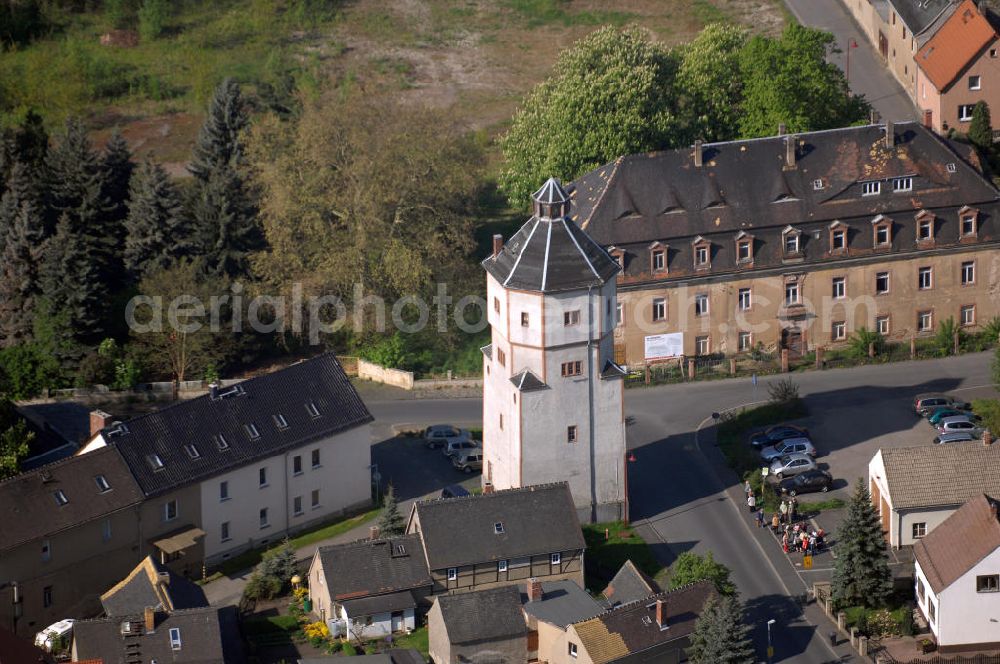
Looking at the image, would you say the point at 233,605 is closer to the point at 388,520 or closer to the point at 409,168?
the point at 388,520

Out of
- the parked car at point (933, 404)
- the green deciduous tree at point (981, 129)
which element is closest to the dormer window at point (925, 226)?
the parked car at point (933, 404)

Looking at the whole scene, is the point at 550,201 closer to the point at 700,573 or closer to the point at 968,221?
the point at 700,573

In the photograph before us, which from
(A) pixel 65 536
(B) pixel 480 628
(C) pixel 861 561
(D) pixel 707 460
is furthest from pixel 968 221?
(A) pixel 65 536

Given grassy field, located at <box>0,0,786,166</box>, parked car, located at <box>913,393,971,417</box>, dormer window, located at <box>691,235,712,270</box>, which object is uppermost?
grassy field, located at <box>0,0,786,166</box>

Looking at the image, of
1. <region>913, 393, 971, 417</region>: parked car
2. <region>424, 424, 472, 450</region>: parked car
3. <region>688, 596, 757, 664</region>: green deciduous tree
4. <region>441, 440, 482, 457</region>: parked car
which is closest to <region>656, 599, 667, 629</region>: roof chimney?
<region>688, 596, 757, 664</region>: green deciduous tree

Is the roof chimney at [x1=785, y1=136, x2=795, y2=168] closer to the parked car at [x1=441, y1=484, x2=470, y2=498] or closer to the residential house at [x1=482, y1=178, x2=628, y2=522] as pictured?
the residential house at [x1=482, y1=178, x2=628, y2=522]

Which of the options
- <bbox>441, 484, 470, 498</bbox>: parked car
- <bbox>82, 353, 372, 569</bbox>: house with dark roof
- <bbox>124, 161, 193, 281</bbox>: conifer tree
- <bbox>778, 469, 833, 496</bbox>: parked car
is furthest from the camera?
<bbox>124, 161, 193, 281</bbox>: conifer tree

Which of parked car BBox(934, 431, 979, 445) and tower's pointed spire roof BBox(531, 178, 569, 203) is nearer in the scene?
tower's pointed spire roof BBox(531, 178, 569, 203)
